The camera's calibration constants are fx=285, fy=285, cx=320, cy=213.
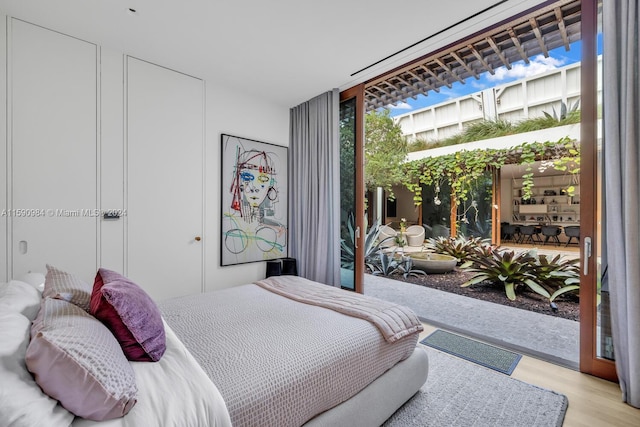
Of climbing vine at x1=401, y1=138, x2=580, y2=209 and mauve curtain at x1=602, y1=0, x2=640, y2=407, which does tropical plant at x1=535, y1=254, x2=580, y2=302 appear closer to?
climbing vine at x1=401, y1=138, x2=580, y2=209

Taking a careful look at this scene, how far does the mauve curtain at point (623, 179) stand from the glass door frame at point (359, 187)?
6.61 feet

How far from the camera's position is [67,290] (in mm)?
1335

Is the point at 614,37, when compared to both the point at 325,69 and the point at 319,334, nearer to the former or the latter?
the point at 325,69

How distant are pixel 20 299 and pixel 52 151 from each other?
1.65 metres

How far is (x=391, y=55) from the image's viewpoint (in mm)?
2701

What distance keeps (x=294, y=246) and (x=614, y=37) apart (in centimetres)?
341

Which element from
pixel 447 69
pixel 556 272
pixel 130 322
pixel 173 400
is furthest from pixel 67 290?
pixel 556 272

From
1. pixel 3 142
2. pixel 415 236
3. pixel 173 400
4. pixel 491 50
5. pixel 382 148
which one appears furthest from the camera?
pixel 415 236

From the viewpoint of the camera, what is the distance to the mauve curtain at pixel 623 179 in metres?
1.67

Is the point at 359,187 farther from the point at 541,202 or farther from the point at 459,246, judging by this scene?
the point at 541,202

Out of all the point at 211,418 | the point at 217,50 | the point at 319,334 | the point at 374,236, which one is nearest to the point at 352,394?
the point at 319,334

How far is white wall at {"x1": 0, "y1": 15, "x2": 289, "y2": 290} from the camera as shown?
253cm

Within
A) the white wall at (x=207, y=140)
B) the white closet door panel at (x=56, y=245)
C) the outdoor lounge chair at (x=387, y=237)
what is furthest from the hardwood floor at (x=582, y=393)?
the white closet door panel at (x=56, y=245)

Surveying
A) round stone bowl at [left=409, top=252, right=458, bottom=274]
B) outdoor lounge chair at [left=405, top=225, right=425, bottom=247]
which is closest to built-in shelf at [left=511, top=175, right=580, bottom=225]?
outdoor lounge chair at [left=405, top=225, right=425, bottom=247]
